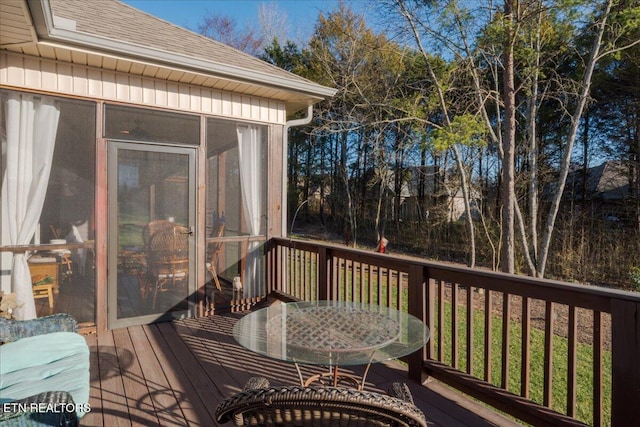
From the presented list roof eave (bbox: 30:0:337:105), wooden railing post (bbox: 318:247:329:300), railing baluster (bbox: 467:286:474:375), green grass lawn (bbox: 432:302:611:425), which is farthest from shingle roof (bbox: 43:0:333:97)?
green grass lawn (bbox: 432:302:611:425)

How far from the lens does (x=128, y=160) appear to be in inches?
151

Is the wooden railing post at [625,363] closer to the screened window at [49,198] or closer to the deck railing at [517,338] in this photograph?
the deck railing at [517,338]

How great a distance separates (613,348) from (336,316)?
1.39 meters

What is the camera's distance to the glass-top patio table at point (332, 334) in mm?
1741

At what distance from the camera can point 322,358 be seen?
172cm

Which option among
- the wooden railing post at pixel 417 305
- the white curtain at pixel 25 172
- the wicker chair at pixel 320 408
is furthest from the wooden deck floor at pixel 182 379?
the wicker chair at pixel 320 408

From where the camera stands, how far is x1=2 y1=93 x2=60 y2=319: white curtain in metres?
3.33

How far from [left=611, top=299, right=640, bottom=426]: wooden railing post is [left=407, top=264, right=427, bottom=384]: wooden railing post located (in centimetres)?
117

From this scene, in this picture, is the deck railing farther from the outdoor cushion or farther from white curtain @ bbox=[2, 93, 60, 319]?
white curtain @ bbox=[2, 93, 60, 319]

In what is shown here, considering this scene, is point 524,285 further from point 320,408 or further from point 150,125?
point 150,125

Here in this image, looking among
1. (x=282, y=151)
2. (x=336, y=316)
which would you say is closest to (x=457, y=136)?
(x=282, y=151)

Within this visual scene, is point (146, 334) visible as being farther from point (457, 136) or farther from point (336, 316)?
point (457, 136)

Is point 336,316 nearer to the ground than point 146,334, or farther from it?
farther from it

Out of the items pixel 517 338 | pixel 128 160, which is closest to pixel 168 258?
pixel 128 160
